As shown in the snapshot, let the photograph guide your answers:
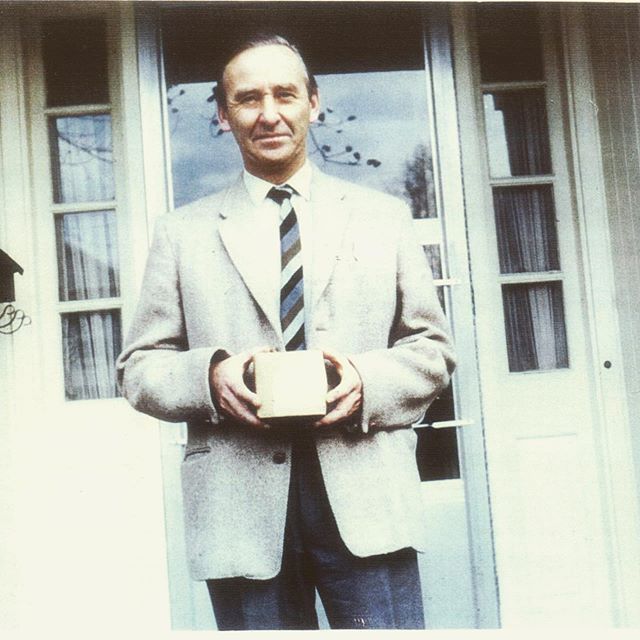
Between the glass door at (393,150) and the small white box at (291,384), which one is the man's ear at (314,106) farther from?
the small white box at (291,384)

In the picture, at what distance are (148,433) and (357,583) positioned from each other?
0.63m

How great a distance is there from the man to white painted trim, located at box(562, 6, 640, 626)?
0.45m

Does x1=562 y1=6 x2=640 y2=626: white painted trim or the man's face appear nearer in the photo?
the man's face

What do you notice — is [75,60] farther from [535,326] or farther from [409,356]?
[535,326]

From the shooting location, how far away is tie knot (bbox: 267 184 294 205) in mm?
1953

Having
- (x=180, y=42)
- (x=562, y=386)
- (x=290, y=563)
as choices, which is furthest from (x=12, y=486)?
(x=562, y=386)

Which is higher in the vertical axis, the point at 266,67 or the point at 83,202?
the point at 266,67

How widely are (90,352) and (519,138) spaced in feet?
3.99

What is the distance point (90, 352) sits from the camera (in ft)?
6.80

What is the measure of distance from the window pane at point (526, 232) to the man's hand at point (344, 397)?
0.57m

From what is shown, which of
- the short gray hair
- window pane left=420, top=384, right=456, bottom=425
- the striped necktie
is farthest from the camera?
window pane left=420, top=384, right=456, bottom=425

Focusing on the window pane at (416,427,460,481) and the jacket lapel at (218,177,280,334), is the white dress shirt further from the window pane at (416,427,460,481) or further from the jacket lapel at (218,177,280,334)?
the window pane at (416,427,460,481)

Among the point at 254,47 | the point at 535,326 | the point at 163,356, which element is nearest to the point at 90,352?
the point at 163,356

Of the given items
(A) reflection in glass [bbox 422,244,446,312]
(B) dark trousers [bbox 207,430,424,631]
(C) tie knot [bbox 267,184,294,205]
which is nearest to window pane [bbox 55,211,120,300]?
(C) tie knot [bbox 267,184,294,205]
